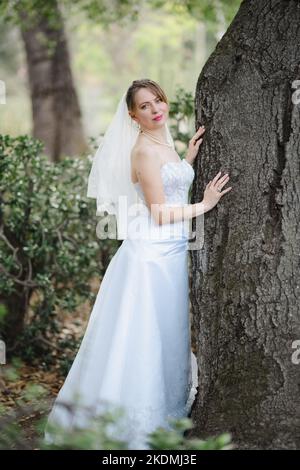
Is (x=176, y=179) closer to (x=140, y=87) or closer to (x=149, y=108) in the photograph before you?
(x=149, y=108)

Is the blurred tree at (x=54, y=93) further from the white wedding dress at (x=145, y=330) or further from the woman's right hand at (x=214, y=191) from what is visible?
the woman's right hand at (x=214, y=191)

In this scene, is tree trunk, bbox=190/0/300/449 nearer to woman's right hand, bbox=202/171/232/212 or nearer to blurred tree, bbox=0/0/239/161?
woman's right hand, bbox=202/171/232/212

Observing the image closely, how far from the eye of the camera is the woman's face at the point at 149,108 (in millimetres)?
4109

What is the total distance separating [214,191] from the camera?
3811 mm

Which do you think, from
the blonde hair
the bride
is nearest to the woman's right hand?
the bride

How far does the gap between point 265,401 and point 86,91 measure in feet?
88.3

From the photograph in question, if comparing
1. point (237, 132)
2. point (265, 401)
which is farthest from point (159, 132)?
point (265, 401)

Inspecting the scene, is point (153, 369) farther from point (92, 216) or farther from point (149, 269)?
point (92, 216)

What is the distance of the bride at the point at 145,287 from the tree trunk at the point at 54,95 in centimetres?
634

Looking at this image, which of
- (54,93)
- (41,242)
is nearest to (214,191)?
(41,242)

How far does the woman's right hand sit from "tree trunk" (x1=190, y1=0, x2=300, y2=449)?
0.12 feet

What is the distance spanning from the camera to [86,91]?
2936 centimetres

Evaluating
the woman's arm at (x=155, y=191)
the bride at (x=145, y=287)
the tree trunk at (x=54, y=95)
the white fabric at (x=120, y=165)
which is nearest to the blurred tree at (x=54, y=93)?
the tree trunk at (x=54, y=95)
